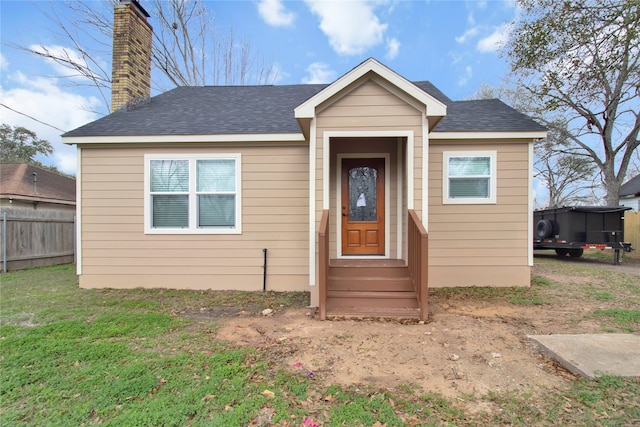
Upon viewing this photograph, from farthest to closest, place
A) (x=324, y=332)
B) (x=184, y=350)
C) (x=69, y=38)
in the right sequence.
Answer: (x=69, y=38), (x=324, y=332), (x=184, y=350)

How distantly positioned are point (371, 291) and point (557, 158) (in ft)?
82.5

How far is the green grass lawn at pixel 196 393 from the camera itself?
2.22 metres

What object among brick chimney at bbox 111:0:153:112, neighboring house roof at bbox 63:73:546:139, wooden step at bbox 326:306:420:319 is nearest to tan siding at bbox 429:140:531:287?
neighboring house roof at bbox 63:73:546:139

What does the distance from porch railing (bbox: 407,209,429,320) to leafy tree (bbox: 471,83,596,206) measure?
10682 millimetres

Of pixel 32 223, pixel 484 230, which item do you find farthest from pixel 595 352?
pixel 32 223

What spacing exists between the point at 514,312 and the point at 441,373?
2421mm

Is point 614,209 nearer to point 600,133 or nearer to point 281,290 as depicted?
point 600,133

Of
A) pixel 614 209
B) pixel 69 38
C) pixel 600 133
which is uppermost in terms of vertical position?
pixel 69 38

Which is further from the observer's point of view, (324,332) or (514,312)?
(514,312)

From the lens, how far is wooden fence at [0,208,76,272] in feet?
25.5

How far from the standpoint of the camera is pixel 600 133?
535 inches

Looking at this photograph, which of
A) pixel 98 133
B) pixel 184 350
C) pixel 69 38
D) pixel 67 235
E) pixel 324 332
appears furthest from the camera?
pixel 69 38

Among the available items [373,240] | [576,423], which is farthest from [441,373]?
[373,240]

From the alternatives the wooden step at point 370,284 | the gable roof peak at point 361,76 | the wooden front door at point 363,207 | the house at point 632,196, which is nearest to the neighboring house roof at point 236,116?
the gable roof peak at point 361,76
